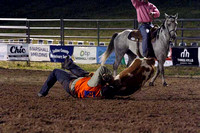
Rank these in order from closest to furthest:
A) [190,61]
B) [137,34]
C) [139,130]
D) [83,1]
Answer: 1. [139,130]
2. [137,34]
3. [190,61]
4. [83,1]

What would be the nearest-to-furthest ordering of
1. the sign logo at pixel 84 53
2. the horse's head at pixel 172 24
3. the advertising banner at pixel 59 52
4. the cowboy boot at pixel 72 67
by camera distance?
the cowboy boot at pixel 72 67 → the horse's head at pixel 172 24 → the sign logo at pixel 84 53 → the advertising banner at pixel 59 52

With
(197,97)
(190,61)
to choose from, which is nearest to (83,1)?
(190,61)

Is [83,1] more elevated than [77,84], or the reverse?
[83,1]

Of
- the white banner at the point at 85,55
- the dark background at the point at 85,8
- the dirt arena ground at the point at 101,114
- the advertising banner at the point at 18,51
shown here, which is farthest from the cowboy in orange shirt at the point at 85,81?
the dark background at the point at 85,8

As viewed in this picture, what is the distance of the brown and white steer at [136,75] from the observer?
7074mm

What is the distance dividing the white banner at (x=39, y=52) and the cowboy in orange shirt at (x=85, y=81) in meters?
8.59

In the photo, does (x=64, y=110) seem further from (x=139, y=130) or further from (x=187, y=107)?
(x=187, y=107)

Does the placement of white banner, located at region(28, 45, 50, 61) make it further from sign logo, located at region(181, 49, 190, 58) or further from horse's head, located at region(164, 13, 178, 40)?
horse's head, located at region(164, 13, 178, 40)

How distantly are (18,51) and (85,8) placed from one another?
1407 inches

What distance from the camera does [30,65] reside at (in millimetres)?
17094

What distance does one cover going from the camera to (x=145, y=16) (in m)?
11.1

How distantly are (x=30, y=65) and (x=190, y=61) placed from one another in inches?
262

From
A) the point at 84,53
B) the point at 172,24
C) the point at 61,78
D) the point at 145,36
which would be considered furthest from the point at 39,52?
the point at 61,78

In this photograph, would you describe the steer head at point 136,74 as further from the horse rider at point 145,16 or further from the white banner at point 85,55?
the white banner at point 85,55
